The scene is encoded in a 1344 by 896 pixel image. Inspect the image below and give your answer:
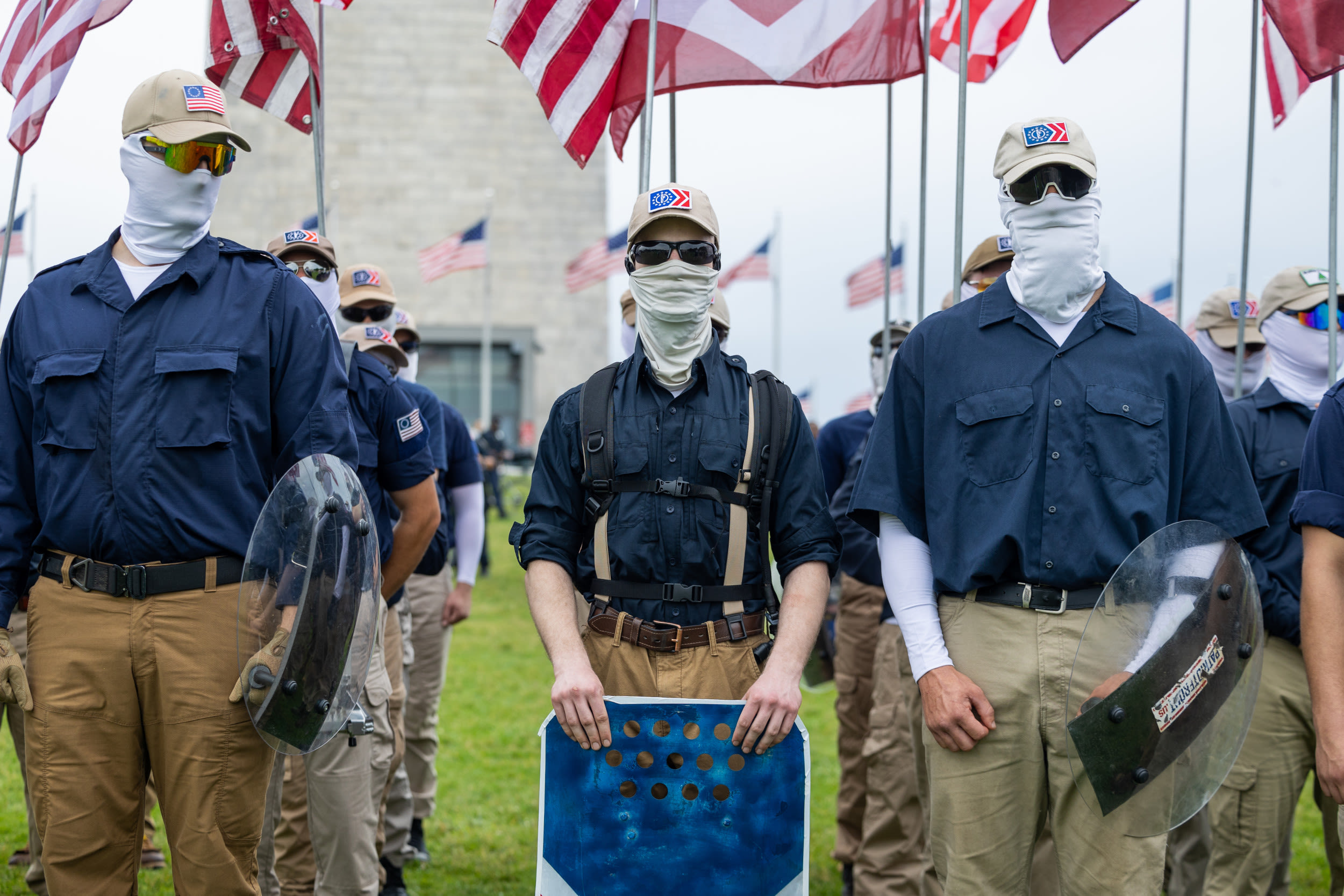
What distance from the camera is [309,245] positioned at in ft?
17.3

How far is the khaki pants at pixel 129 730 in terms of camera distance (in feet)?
10.9

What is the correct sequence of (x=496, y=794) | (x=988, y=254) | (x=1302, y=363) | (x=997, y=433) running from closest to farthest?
(x=997, y=433) < (x=1302, y=363) < (x=988, y=254) < (x=496, y=794)

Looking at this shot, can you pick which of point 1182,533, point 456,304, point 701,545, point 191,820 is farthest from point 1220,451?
point 456,304

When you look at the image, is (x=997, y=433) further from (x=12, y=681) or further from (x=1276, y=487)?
(x=12, y=681)

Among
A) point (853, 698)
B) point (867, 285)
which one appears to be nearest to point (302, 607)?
point (853, 698)

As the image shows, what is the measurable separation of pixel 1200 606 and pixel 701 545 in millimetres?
1241

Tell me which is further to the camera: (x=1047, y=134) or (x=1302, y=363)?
(x=1302, y=363)

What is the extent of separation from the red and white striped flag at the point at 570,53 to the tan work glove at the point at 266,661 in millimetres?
2606

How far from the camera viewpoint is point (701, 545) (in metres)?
3.44

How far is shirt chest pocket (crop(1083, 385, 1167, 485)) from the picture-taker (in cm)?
322

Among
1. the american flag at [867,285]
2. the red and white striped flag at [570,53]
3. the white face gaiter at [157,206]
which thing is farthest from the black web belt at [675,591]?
the american flag at [867,285]

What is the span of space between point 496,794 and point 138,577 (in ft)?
17.8

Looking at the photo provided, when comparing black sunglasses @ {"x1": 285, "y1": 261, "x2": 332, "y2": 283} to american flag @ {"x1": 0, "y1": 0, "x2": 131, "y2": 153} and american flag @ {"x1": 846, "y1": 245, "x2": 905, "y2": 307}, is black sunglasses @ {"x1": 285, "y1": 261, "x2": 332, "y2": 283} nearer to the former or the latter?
american flag @ {"x1": 0, "y1": 0, "x2": 131, "y2": 153}

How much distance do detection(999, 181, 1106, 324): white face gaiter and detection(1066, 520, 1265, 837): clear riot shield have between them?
25.7 inches
